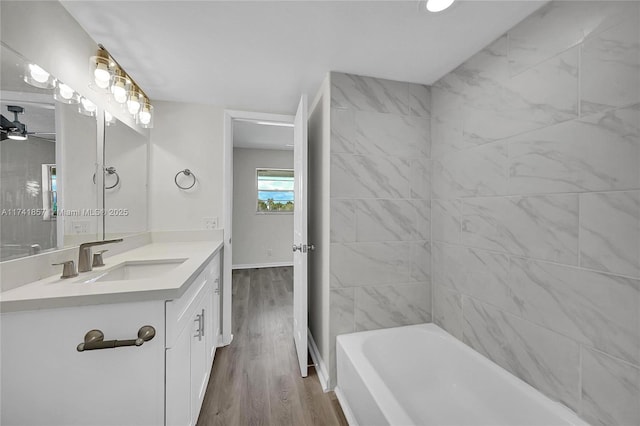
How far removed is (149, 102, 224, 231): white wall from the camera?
2234 millimetres

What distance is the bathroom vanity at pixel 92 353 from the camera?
2.86ft

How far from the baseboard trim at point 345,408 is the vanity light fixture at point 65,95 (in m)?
2.25

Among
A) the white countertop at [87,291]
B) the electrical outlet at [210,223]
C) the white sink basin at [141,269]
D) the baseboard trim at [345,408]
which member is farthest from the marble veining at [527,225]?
the electrical outlet at [210,223]

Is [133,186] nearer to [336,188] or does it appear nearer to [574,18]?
[336,188]

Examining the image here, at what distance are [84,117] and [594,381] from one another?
2714 millimetres

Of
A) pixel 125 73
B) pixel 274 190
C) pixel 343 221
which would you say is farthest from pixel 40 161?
pixel 274 190

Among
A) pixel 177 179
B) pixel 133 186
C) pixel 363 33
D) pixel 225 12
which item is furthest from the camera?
pixel 177 179

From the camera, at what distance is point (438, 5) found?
115 centimetres

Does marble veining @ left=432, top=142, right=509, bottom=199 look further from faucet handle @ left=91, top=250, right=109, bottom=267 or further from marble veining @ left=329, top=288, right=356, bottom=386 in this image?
faucet handle @ left=91, top=250, right=109, bottom=267

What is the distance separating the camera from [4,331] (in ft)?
2.80

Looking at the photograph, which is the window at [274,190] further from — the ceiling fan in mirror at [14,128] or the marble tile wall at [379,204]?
the ceiling fan in mirror at [14,128]

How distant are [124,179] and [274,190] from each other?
3.34 m

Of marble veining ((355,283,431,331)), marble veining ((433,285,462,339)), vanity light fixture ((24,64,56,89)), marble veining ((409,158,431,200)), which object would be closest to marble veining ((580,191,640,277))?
marble veining ((433,285,462,339))

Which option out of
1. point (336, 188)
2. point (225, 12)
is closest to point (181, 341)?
point (336, 188)
